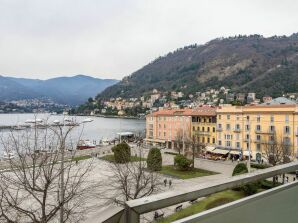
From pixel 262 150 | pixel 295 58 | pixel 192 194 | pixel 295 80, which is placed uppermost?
pixel 295 58

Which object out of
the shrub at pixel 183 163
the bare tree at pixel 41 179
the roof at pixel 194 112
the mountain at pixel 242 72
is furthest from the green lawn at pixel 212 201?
the mountain at pixel 242 72


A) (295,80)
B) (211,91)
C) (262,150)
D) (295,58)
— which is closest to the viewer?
(262,150)

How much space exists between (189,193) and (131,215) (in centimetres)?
38

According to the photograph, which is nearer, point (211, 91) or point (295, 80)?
point (295, 80)

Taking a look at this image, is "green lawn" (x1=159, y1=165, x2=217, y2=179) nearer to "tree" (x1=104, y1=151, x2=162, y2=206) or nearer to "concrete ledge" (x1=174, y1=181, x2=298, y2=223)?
"tree" (x1=104, y1=151, x2=162, y2=206)

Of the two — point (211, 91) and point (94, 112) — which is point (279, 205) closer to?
point (211, 91)

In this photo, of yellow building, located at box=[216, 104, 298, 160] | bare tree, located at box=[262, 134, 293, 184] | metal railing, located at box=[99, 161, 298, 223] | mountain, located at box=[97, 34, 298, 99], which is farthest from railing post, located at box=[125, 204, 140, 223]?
mountain, located at box=[97, 34, 298, 99]

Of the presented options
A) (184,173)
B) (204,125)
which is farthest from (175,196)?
(204,125)

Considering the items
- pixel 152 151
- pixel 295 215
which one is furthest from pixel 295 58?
pixel 295 215

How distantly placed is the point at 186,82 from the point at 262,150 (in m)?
137

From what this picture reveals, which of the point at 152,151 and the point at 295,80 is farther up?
the point at 295,80

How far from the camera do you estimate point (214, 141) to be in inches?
1620

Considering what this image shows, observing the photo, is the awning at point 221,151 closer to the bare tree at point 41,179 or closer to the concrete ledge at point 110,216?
the bare tree at point 41,179

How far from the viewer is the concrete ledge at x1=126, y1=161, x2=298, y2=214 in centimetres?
135
